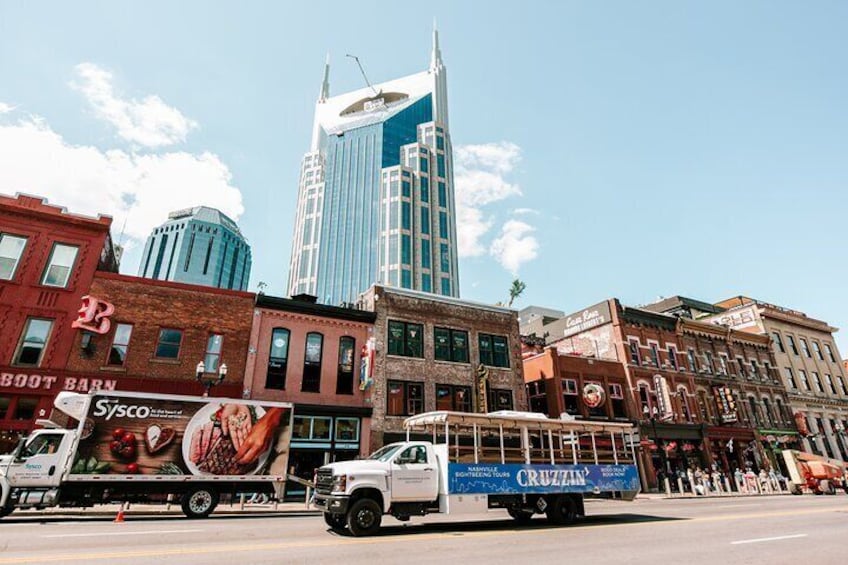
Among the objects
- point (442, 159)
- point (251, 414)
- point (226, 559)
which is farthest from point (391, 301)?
point (442, 159)

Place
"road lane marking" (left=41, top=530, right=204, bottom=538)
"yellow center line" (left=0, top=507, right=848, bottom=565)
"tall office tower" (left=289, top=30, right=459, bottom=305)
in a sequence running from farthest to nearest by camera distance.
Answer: "tall office tower" (left=289, top=30, right=459, bottom=305) < "road lane marking" (left=41, top=530, right=204, bottom=538) < "yellow center line" (left=0, top=507, right=848, bottom=565)

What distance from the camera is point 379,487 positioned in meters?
10.9

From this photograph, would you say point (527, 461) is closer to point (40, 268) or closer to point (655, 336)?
point (40, 268)

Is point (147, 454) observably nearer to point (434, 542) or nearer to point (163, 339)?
point (163, 339)

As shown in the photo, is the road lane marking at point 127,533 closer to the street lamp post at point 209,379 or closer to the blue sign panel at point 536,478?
the blue sign panel at point 536,478

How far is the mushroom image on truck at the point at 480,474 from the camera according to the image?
10.9 metres

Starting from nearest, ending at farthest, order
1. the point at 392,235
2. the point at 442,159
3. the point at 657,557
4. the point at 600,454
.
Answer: the point at 657,557
the point at 600,454
the point at 392,235
the point at 442,159

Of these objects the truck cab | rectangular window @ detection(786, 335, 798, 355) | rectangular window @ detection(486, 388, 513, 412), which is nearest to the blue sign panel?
the truck cab

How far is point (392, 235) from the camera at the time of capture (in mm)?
106812

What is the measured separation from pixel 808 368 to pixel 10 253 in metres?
66.7

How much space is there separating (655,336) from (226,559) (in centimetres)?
3858

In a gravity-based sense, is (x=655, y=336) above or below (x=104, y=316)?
above

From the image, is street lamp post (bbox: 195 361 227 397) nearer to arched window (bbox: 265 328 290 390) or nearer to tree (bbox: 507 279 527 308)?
arched window (bbox: 265 328 290 390)

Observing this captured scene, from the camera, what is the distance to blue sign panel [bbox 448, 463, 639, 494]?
40.1 ft
